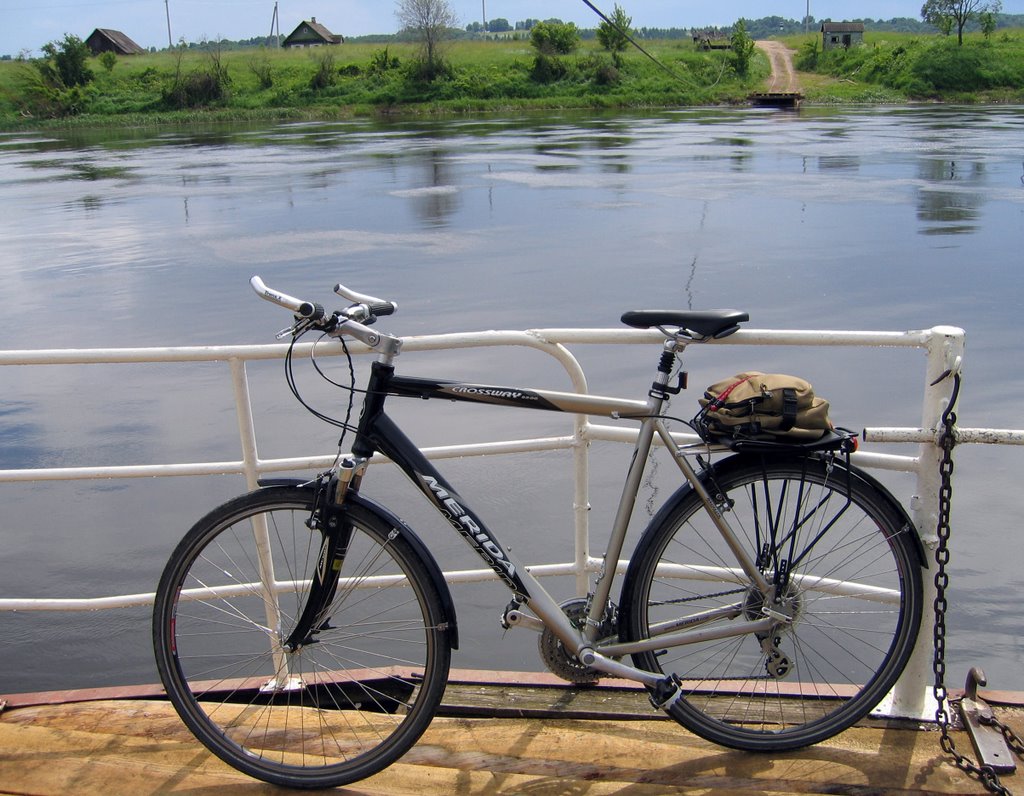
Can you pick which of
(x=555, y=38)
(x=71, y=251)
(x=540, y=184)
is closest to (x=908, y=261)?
(x=540, y=184)

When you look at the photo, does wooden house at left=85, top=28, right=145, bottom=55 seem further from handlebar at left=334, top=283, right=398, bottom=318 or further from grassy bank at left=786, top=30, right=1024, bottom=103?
handlebar at left=334, top=283, right=398, bottom=318

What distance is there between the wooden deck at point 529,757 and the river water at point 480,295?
3.03 meters

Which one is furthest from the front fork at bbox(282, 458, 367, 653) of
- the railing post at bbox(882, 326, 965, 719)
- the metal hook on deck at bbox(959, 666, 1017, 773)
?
the metal hook on deck at bbox(959, 666, 1017, 773)

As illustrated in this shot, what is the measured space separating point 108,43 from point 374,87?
43650 mm

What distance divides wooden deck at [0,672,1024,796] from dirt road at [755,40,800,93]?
71.8m

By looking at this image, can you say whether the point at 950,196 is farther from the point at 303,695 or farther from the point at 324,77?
the point at 324,77

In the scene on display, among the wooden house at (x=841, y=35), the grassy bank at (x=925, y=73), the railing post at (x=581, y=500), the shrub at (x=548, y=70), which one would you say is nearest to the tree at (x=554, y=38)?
the shrub at (x=548, y=70)

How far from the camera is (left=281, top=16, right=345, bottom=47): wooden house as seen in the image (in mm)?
107688

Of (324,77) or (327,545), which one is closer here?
(327,545)

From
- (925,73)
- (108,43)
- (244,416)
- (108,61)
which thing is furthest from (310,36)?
(244,416)

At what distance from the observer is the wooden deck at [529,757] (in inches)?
94.8

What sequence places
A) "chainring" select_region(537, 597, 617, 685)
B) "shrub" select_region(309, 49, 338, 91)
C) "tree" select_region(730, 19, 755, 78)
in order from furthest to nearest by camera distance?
"tree" select_region(730, 19, 755, 78) → "shrub" select_region(309, 49, 338, 91) → "chainring" select_region(537, 597, 617, 685)

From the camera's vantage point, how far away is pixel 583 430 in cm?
286

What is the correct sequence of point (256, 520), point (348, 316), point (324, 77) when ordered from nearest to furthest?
point (348, 316) → point (256, 520) → point (324, 77)
